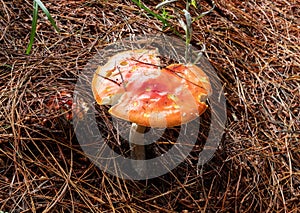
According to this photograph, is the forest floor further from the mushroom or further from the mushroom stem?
the mushroom

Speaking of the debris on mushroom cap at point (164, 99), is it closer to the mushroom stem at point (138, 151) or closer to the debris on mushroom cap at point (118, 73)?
the debris on mushroom cap at point (118, 73)

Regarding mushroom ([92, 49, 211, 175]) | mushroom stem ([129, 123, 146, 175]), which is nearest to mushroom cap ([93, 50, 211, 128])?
mushroom ([92, 49, 211, 175])

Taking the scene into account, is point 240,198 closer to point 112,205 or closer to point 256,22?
point 112,205

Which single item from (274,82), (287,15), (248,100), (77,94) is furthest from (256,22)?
(77,94)

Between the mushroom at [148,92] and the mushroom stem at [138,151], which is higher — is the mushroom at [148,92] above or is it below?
above

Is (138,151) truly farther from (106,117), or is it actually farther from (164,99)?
(164,99)

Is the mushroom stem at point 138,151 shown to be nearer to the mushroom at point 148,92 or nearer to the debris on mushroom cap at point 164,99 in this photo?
the mushroom at point 148,92

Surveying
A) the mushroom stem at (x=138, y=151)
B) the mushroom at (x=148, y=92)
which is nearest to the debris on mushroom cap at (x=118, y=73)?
the mushroom at (x=148, y=92)

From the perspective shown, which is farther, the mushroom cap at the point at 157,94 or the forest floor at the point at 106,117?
the forest floor at the point at 106,117
